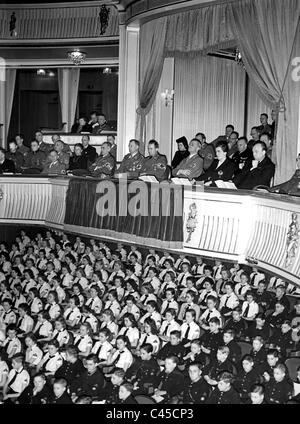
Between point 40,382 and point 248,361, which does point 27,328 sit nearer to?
point 40,382

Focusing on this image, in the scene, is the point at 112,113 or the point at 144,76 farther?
the point at 112,113

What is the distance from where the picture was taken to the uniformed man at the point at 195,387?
7096 mm

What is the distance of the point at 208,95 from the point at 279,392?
33.2 ft

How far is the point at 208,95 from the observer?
53.6ft

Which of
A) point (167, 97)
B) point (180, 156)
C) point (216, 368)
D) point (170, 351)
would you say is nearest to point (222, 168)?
point (180, 156)

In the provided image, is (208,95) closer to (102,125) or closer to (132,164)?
(102,125)

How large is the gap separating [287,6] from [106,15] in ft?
22.4

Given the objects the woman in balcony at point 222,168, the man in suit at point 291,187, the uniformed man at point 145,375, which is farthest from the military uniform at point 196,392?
the woman in balcony at point 222,168

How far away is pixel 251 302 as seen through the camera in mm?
9195

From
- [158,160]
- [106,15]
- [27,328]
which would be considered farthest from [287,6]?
[106,15]

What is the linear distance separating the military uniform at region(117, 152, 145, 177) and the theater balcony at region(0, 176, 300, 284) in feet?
1.17

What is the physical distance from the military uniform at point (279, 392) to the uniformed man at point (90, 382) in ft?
4.78

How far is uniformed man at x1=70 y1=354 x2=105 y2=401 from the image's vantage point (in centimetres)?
749

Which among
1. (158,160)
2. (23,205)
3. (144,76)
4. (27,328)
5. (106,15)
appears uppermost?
(106,15)
